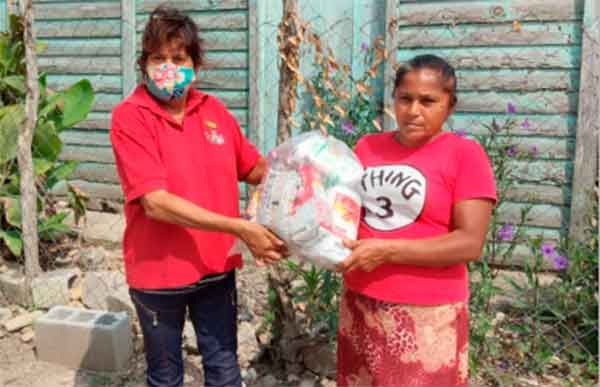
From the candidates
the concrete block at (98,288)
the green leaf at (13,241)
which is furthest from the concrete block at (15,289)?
the concrete block at (98,288)

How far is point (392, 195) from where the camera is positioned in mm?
1700

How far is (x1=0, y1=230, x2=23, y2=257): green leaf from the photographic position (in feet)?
12.7

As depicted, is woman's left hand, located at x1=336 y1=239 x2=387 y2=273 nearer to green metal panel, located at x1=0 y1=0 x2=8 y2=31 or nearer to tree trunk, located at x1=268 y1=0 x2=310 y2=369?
tree trunk, located at x1=268 y1=0 x2=310 y2=369

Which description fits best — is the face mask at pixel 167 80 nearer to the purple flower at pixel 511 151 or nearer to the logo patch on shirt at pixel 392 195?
the logo patch on shirt at pixel 392 195

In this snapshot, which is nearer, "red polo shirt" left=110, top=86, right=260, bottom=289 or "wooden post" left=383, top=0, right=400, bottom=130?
"red polo shirt" left=110, top=86, right=260, bottom=289

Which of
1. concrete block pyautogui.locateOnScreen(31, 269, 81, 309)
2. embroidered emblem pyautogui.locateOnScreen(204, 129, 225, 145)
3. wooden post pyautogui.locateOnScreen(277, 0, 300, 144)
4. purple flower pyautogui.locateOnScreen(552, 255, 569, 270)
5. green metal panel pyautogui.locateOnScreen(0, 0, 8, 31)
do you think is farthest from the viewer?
green metal panel pyautogui.locateOnScreen(0, 0, 8, 31)

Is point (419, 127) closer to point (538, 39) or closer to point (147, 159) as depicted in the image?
point (147, 159)

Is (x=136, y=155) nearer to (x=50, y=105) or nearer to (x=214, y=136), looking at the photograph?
(x=214, y=136)

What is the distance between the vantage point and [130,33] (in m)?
5.27

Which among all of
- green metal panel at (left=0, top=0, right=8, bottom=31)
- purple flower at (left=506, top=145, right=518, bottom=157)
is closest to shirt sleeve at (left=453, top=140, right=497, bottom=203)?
purple flower at (left=506, top=145, right=518, bottom=157)

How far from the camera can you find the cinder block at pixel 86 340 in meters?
3.05

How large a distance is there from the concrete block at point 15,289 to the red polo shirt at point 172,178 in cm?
191

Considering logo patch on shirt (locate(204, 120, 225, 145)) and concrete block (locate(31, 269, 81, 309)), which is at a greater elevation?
logo patch on shirt (locate(204, 120, 225, 145))

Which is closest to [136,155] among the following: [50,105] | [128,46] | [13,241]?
[13,241]
